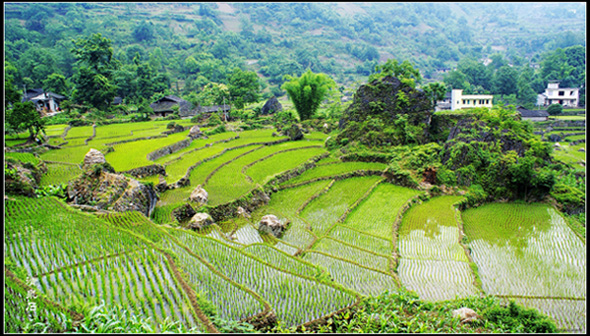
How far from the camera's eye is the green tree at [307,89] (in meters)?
33.9

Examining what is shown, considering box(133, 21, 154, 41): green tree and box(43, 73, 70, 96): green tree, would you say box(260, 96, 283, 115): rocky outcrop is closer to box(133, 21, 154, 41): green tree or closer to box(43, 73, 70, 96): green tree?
box(43, 73, 70, 96): green tree

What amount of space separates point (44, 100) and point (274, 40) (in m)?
76.6

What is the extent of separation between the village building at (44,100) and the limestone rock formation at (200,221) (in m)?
34.4

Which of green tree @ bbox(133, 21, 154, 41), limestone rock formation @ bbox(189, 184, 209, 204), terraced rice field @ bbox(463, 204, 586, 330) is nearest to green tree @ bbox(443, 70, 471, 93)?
terraced rice field @ bbox(463, 204, 586, 330)

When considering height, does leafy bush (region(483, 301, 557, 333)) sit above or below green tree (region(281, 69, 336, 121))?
below

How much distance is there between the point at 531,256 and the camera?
10.4 m

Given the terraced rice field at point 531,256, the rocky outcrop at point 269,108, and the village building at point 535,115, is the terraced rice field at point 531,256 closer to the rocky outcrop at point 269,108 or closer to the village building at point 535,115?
the rocky outcrop at point 269,108

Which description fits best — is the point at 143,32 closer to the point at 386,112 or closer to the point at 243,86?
the point at 243,86

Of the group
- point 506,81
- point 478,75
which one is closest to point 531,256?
point 506,81

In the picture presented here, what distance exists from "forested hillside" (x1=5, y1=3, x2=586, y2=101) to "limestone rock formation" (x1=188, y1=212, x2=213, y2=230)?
123 feet

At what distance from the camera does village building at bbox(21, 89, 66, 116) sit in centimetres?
3631

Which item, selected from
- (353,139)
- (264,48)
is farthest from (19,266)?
(264,48)

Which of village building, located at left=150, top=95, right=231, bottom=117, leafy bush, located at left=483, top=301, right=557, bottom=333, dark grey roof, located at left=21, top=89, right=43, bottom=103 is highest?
dark grey roof, located at left=21, top=89, right=43, bottom=103

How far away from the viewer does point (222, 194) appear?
13820mm
